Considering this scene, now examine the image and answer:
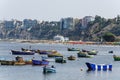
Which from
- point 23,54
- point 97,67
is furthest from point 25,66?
point 23,54

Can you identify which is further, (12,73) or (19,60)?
(19,60)

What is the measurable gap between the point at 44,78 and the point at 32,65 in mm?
18995

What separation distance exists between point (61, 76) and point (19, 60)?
64.0 ft

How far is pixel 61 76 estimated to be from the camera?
238 feet

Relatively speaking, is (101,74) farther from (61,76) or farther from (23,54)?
(23,54)

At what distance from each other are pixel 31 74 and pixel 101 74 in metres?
11.7

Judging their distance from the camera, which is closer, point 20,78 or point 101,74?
point 20,78

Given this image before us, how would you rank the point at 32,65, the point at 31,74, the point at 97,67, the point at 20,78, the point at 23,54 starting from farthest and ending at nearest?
the point at 23,54 → the point at 32,65 → the point at 97,67 → the point at 31,74 → the point at 20,78

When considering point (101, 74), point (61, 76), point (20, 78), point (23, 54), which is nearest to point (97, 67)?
point (101, 74)

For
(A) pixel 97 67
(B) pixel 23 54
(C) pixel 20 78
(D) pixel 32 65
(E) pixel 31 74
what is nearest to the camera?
(C) pixel 20 78

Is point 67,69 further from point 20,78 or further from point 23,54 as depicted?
point 23,54

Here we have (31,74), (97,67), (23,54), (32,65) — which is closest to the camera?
(31,74)

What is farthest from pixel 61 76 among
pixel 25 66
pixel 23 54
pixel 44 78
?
pixel 23 54

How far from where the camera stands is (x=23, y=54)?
131 m
